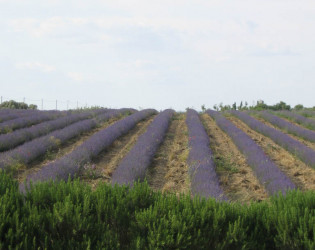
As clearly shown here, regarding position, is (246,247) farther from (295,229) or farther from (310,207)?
(310,207)

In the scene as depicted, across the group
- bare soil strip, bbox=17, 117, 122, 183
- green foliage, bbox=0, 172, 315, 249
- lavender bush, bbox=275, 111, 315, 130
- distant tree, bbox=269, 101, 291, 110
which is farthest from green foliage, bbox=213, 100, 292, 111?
green foliage, bbox=0, 172, 315, 249

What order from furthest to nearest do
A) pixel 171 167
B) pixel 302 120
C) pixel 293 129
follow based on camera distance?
pixel 302 120 < pixel 293 129 < pixel 171 167

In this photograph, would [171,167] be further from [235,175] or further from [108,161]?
[108,161]

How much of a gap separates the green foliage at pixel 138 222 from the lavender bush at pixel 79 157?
1.00m

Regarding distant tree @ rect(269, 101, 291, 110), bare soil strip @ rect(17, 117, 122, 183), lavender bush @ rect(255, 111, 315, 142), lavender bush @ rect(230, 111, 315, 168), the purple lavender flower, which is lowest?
bare soil strip @ rect(17, 117, 122, 183)

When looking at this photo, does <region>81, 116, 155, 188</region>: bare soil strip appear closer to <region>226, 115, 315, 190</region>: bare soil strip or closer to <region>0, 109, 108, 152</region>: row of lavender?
<region>0, 109, 108, 152</region>: row of lavender

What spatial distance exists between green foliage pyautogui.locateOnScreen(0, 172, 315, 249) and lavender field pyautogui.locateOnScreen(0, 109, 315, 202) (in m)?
1.66

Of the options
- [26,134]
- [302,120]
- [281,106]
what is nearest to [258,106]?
[281,106]

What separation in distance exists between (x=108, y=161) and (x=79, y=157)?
1072 millimetres

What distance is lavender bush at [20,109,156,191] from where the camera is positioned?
25.2 feet

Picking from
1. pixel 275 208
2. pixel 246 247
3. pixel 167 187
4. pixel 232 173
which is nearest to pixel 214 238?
pixel 246 247

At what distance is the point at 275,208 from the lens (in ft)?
14.0

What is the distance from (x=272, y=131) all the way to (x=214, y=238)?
10.9 metres

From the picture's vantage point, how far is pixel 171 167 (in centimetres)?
958
